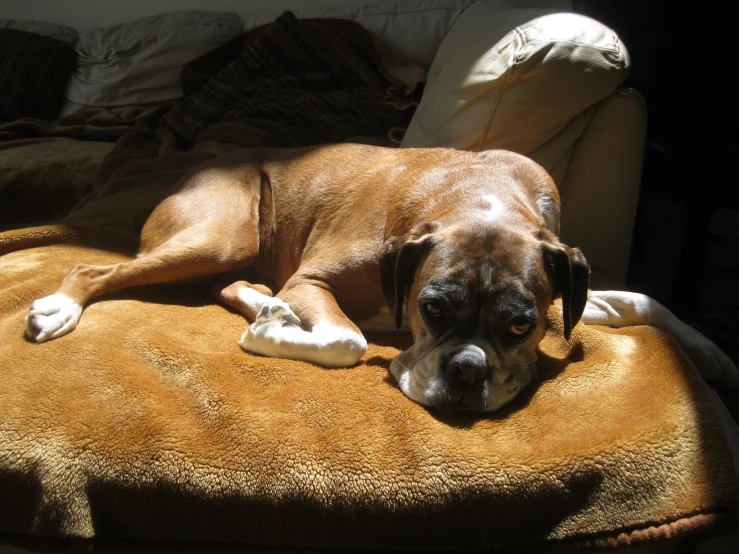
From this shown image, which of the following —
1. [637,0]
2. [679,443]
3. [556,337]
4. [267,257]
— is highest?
[637,0]

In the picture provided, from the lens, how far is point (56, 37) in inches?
206

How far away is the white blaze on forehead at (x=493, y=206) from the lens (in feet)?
5.94

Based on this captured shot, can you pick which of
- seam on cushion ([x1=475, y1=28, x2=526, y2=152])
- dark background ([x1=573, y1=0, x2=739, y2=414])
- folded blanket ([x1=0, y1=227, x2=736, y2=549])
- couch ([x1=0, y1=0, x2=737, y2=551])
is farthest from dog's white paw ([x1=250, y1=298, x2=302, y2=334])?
dark background ([x1=573, y1=0, x2=739, y2=414])

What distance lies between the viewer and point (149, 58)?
4.67 m

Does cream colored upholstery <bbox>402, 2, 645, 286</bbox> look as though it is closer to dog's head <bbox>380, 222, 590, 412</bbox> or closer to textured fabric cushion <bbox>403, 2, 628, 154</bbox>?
textured fabric cushion <bbox>403, 2, 628, 154</bbox>

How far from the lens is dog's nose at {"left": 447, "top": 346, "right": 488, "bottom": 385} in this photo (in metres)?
1.54

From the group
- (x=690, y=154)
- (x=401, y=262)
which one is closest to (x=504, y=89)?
(x=690, y=154)

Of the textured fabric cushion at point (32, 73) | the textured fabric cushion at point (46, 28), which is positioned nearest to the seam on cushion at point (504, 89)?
the textured fabric cushion at point (32, 73)

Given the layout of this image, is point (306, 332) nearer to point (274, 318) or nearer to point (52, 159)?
point (274, 318)

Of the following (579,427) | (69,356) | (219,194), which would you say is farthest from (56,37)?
(579,427)

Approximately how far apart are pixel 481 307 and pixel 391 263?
33cm

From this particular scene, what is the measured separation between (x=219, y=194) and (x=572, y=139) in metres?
1.44

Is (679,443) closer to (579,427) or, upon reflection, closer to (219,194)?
(579,427)

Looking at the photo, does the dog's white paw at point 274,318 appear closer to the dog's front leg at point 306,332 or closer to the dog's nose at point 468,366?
the dog's front leg at point 306,332
